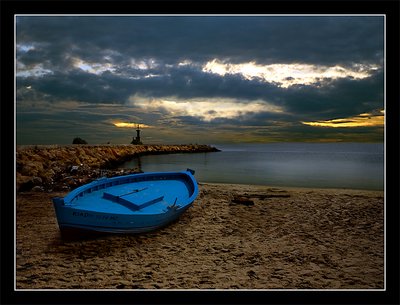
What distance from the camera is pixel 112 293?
2.50m

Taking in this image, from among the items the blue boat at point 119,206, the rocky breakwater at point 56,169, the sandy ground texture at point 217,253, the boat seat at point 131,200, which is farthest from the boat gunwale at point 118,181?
the rocky breakwater at point 56,169

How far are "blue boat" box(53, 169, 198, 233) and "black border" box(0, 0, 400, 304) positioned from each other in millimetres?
1609

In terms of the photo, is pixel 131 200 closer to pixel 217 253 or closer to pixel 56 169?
pixel 217 253

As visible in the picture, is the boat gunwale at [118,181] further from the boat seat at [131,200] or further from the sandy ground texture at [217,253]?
the sandy ground texture at [217,253]

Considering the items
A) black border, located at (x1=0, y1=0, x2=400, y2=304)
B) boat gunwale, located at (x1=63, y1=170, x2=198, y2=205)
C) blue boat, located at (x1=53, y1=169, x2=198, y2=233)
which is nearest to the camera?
black border, located at (x1=0, y1=0, x2=400, y2=304)

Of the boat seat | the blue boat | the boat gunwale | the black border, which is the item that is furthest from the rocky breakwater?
the black border

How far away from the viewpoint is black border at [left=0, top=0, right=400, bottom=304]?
8.18 ft

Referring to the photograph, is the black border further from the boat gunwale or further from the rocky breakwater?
the rocky breakwater
